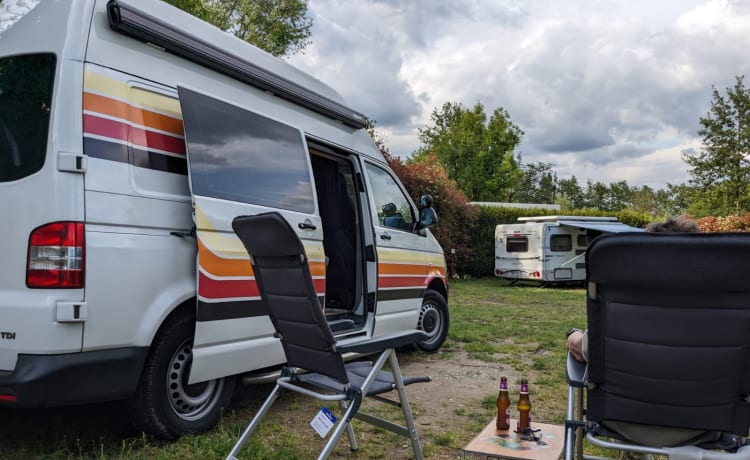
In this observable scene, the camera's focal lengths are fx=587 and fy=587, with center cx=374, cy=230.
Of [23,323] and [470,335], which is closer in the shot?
[23,323]

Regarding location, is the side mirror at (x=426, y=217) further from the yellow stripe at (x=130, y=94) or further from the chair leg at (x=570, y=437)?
the chair leg at (x=570, y=437)

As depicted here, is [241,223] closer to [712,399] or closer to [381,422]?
[381,422]

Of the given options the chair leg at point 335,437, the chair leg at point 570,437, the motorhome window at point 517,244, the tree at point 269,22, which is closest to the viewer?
the chair leg at point 570,437

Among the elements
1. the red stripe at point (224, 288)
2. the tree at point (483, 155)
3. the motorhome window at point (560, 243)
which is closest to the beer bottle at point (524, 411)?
the red stripe at point (224, 288)

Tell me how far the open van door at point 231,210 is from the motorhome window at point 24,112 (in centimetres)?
74

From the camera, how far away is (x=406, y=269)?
583cm

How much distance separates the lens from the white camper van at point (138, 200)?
286cm

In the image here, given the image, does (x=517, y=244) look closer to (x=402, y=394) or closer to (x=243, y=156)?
(x=243, y=156)

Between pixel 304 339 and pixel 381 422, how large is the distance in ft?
2.15

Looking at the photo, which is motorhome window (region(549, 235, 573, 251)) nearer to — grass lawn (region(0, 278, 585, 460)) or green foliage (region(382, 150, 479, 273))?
green foliage (region(382, 150, 479, 273))

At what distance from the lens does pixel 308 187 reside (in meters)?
4.54

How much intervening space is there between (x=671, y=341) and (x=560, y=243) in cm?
1584

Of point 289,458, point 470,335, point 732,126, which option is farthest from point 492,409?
point 732,126

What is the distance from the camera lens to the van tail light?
285cm
